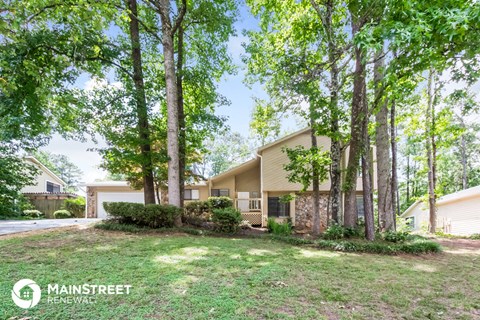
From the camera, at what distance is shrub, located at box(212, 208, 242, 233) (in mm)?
9156

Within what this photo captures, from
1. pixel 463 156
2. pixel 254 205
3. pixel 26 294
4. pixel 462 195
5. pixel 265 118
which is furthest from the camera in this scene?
pixel 463 156

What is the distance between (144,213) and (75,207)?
1439 centimetres

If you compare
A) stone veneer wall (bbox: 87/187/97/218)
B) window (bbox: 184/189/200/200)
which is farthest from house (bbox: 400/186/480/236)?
stone veneer wall (bbox: 87/187/97/218)

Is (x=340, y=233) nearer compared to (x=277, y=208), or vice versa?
(x=340, y=233)

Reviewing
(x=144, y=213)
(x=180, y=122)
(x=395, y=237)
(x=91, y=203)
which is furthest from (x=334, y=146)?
(x=91, y=203)

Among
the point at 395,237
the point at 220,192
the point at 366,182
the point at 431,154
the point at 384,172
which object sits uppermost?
the point at 431,154

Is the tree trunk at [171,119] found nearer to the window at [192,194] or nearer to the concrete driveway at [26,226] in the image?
the concrete driveway at [26,226]

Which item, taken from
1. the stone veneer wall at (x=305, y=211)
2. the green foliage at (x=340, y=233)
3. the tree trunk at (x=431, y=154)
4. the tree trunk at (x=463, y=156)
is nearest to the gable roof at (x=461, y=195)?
the tree trunk at (x=431, y=154)

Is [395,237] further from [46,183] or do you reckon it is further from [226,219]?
[46,183]

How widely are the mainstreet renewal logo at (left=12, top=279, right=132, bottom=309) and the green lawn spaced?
0.08 m

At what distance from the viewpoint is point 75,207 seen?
752 inches

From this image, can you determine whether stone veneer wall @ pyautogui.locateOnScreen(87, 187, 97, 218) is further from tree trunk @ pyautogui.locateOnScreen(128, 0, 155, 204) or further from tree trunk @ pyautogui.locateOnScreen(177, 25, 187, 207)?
tree trunk @ pyautogui.locateOnScreen(177, 25, 187, 207)

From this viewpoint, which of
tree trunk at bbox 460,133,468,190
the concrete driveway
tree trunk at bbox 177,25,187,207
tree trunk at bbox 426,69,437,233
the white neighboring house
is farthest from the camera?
tree trunk at bbox 460,133,468,190

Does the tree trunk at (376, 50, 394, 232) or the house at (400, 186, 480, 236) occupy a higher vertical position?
the tree trunk at (376, 50, 394, 232)
